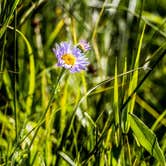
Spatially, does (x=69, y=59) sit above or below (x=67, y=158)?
above

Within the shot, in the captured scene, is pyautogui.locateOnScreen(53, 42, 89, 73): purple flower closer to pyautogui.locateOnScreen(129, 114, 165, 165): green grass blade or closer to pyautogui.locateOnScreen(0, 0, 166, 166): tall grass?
pyautogui.locateOnScreen(0, 0, 166, 166): tall grass

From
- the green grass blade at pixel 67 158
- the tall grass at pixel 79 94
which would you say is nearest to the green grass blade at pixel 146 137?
the tall grass at pixel 79 94

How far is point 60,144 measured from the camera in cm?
109

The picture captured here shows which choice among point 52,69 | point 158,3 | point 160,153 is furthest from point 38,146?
point 158,3

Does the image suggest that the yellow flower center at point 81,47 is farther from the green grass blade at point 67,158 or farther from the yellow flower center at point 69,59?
the green grass blade at point 67,158

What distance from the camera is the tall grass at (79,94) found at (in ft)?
3.19

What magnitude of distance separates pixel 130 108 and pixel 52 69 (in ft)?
1.62

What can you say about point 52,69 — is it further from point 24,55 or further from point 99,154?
point 99,154

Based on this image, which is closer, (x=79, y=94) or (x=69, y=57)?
(x=69, y=57)

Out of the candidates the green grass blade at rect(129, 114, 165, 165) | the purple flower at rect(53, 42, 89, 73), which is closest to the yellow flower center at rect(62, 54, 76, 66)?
the purple flower at rect(53, 42, 89, 73)

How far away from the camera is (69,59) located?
0.94m

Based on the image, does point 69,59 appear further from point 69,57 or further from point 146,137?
point 146,137

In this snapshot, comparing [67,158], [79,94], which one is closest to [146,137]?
[67,158]

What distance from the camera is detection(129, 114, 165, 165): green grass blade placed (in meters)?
0.93
